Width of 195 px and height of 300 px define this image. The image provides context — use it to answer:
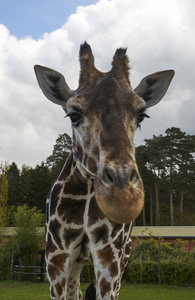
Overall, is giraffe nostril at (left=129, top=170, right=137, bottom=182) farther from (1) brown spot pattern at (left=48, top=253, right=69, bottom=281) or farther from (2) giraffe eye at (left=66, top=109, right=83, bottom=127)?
(1) brown spot pattern at (left=48, top=253, right=69, bottom=281)

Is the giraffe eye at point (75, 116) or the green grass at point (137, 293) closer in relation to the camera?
the giraffe eye at point (75, 116)

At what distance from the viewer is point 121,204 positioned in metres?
2.12

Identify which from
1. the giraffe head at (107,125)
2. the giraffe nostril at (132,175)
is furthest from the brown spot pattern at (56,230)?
the giraffe nostril at (132,175)

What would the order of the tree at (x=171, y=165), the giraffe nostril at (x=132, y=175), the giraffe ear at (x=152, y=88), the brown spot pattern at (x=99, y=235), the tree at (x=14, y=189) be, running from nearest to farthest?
the giraffe nostril at (x=132, y=175) < the brown spot pattern at (x=99, y=235) < the giraffe ear at (x=152, y=88) < the tree at (x=171, y=165) < the tree at (x=14, y=189)

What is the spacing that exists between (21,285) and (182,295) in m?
10.2

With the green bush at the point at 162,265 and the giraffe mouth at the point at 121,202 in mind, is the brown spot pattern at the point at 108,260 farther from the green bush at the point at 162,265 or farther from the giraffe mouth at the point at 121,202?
the green bush at the point at 162,265

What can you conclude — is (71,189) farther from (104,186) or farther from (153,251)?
(153,251)

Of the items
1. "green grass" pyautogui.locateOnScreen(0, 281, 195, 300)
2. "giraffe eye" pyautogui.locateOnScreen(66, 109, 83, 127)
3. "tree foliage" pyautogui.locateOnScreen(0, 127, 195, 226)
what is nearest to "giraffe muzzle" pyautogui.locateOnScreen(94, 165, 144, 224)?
"giraffe eye" pyautogui.locateOnScreen(66, 109, 83, 127)

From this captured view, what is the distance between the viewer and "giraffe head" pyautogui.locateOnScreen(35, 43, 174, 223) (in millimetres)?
2170

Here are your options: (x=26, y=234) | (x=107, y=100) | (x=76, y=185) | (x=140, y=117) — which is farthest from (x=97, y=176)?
(x=26, y=234)

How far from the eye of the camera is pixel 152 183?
47375 millimetres

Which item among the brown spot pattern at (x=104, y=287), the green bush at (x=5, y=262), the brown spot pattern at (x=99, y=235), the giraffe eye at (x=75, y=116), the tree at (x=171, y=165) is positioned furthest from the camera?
the tree at (x=171, y=165)

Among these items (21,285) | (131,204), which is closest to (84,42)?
(131,204)

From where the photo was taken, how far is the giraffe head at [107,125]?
217cm
